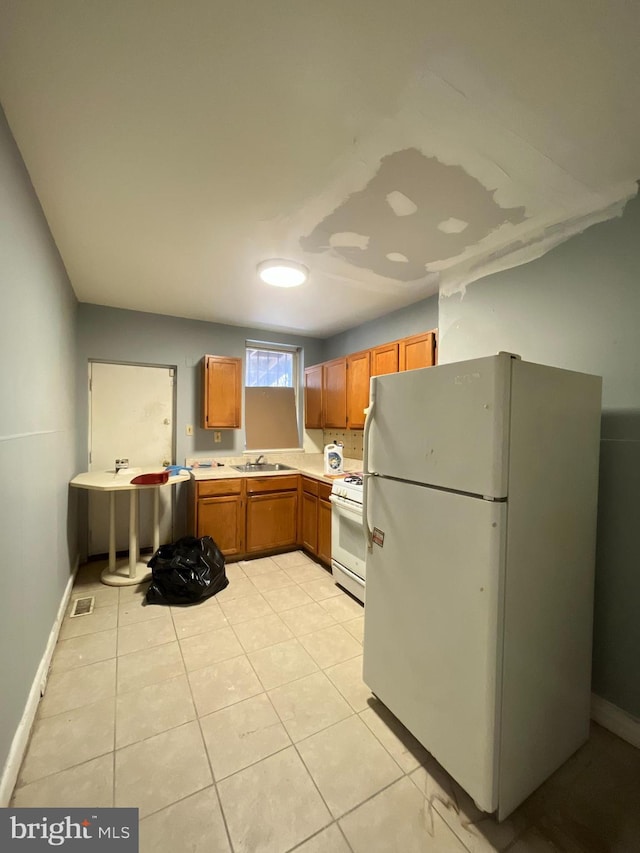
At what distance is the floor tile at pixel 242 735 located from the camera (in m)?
1.39

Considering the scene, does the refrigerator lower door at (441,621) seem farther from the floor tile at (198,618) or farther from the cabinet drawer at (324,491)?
the cabinet drawer at (324,491)

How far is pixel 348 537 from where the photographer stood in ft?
8.98

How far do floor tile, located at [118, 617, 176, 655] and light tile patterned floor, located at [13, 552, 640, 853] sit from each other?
0.01 metres

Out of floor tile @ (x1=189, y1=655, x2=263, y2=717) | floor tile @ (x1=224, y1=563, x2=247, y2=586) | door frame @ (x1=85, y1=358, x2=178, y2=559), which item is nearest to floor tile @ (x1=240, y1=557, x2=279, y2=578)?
floor tile @ (x1=224, y1=563, x2=247, y2=586)

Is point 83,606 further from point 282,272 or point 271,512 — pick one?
point 282,272

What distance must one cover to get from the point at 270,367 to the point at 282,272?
189 cm

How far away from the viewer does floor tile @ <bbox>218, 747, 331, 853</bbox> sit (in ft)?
3.72

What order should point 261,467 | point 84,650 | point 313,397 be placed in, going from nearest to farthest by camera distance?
1. point 84,650
2. point 261,467
3. point 313,397

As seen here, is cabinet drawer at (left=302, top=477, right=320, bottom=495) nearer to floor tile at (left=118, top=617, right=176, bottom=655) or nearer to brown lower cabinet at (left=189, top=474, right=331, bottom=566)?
brown lower cabinet at (left=189, top=474, right=331, bottom=566)

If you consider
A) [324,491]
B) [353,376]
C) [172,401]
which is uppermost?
[353,376]

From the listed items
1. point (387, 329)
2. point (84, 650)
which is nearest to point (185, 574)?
point (84, 650)

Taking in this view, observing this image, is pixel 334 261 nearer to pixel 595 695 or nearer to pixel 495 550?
pixel 495 550

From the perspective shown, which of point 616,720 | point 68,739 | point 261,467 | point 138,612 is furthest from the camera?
point 261,467

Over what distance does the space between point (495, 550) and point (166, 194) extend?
6.96 feet
